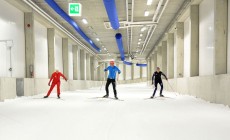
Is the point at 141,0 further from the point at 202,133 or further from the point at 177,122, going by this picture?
the point at 202,133

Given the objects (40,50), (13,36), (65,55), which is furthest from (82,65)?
(13,36)

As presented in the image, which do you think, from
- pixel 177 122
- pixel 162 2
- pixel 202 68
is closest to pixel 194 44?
pixel 202 68

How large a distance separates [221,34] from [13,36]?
11.2 metres

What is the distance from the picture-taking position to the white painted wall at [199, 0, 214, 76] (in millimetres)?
12055

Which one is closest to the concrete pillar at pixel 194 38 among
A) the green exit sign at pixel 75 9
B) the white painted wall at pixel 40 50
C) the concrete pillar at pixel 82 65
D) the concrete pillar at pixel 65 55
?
the green exit sign at pixel 75 9

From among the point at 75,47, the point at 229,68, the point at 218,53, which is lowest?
the point at 229,68

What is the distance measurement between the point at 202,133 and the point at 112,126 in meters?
1.81

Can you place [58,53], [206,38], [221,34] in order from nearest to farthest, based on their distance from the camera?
[221,34] → [206,38] → [58,53]

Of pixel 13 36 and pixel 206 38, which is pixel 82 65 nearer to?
pixel 13 36

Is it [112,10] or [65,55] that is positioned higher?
[112,10]

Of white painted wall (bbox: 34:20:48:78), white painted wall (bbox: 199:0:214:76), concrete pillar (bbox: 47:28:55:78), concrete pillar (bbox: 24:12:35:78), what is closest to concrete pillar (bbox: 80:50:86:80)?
concrete pillar (bbox: 47:28:55:78)

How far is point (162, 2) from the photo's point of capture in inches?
585

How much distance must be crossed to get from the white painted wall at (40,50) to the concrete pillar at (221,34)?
41.1ft

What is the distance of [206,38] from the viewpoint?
13000mm
